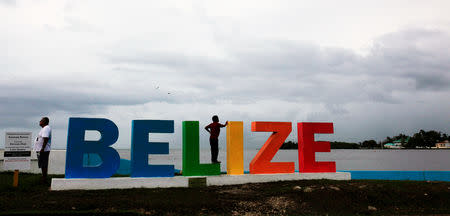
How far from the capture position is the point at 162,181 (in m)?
11.8

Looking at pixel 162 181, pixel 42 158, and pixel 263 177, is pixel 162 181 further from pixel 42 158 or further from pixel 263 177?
pixel 42 158

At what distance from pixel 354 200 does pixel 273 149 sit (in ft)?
13.6

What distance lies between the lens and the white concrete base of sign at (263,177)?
40.8 feet

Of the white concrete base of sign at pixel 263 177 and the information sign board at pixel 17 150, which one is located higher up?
the information sign board at pixel 17 150

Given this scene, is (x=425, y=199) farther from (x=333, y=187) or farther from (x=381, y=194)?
(x=333, y=187)

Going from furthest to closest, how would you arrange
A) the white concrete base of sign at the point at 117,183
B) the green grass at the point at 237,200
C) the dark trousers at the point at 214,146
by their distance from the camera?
the dark trousers at the point at 214,146
the white concrete base of sign at the point at 117,183
the green grass at the point at 237,200

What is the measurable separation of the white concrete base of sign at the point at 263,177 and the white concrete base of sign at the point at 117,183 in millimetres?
1285

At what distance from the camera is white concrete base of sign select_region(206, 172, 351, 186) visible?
1243 centimetres

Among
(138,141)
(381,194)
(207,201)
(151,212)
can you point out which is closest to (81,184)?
(138,141)

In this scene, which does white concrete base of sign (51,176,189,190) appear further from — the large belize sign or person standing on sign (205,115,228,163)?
person standing on sign (205,115,228,163)

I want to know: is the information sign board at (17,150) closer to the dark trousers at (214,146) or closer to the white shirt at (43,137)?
the white shirt at (43,137)

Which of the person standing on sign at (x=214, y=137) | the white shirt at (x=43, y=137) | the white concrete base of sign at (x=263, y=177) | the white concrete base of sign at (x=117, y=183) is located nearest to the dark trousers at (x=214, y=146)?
the person standing on sign at (x=214, y=137)

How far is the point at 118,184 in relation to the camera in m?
11.2

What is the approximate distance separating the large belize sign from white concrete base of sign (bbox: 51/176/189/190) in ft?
1.02
